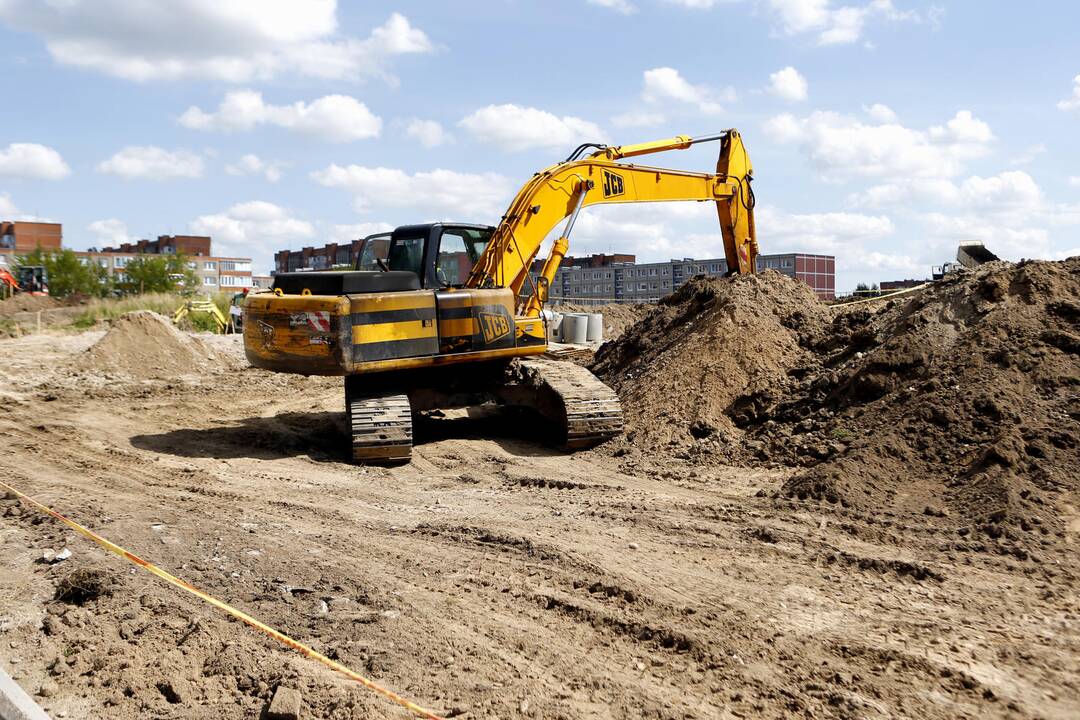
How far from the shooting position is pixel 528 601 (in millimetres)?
4934

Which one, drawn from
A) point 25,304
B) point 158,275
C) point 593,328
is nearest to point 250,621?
point 593,328

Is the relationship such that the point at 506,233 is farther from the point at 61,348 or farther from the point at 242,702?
the point at 61,348

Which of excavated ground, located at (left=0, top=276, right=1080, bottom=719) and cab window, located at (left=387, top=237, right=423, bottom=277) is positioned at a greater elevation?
cab window, located at (left=387, top=237, right=423, bottom=277)

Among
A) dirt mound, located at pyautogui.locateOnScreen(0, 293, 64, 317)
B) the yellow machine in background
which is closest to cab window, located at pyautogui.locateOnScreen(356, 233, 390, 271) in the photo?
the yellow machine in background

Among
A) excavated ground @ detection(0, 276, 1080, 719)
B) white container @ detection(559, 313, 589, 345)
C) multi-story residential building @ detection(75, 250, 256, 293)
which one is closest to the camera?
excavated ground @ detection(0, 276, 1080, 719)

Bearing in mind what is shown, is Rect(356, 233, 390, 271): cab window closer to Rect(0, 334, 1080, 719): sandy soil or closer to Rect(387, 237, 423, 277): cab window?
Rect(387, 237, 423, 277): cab window

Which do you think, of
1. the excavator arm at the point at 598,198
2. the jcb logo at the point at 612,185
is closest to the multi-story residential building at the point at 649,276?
the excavator arm at the point at 598,198

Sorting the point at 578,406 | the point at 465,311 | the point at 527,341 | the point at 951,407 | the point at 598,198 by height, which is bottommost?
the point at 578,406

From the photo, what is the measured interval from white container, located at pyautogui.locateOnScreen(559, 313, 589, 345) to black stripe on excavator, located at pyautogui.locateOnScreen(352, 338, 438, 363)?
14.1 meters

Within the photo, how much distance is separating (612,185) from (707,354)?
2.57 meters

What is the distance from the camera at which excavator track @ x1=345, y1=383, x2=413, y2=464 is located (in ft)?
29.8

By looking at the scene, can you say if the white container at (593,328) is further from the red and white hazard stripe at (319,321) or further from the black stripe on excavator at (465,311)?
the red and white hazard stripe at (319,321)

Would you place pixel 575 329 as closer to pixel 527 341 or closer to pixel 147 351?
pixel 147 351

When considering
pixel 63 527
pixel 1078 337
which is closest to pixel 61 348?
pixel 63 527
